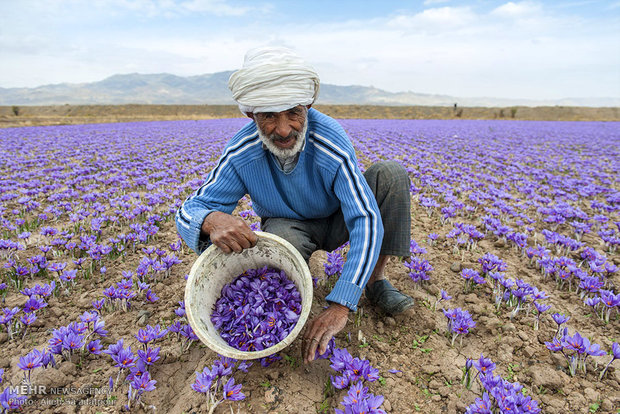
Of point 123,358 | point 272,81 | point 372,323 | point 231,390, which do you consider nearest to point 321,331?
point 231,390

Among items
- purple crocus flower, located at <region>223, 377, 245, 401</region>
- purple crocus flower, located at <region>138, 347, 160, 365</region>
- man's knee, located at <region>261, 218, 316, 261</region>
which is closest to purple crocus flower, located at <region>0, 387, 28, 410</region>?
purple crocus flower, located at <region>138, 347, 160, 365</region>

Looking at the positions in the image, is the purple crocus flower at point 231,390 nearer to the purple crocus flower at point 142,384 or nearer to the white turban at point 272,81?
the purple crocus flower at point 142,384

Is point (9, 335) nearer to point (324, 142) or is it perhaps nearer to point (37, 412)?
point (37, 412)

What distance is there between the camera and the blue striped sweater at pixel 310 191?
84.2 inches

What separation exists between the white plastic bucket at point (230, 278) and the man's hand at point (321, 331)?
105 millimetres

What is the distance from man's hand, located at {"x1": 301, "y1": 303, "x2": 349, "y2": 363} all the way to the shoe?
0.81 m

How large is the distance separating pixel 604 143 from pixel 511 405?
62.1 feet

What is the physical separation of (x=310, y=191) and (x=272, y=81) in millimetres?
838

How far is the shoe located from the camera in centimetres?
265

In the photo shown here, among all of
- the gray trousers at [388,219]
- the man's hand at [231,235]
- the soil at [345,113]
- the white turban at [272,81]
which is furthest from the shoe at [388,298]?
the soil at [345,113]

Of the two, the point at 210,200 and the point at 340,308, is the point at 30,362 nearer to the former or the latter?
the point at 210,200

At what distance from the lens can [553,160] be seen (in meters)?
10.9

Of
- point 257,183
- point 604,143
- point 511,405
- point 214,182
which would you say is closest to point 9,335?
point 214,182

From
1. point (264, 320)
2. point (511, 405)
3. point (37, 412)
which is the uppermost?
point (264, 320)
